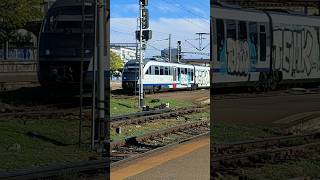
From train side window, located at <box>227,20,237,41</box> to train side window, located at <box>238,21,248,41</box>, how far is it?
41 mm

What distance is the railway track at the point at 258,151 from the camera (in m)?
2.07

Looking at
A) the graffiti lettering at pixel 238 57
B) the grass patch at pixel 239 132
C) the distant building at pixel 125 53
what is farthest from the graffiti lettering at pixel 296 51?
the distant building at pixel 125 53

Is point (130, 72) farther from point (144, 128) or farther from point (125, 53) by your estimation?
point (144, 128)

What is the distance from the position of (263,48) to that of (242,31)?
140 mm

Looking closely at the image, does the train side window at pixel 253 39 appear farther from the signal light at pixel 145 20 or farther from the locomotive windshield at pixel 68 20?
the locomotive windshield at pixel 68 20

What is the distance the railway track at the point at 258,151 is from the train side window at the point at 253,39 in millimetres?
429

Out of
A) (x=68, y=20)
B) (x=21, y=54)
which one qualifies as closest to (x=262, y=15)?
(x=68, y=20)

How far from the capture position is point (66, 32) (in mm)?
2021

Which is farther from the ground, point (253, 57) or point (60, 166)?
point (253, 57)

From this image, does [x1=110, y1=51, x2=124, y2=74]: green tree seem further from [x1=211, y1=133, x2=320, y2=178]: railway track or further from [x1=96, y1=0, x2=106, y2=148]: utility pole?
[x1=211, y1=133, x2=320, y2=178]: railway track

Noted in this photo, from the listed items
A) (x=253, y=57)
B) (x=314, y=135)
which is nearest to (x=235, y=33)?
(x=253, y=57)

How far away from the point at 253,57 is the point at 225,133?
365mm

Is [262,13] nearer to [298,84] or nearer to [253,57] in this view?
[253,57]

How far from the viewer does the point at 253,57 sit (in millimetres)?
2047
